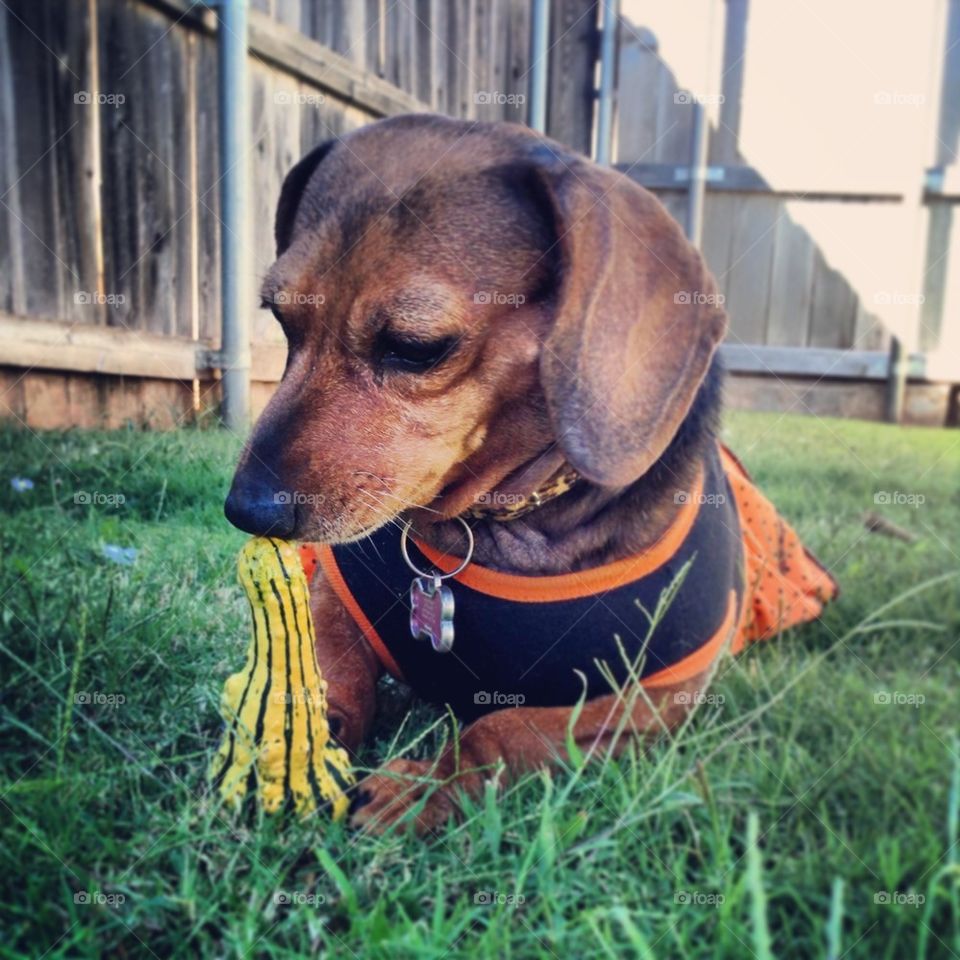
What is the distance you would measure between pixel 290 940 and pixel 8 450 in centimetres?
256

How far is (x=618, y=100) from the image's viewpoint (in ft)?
26.8

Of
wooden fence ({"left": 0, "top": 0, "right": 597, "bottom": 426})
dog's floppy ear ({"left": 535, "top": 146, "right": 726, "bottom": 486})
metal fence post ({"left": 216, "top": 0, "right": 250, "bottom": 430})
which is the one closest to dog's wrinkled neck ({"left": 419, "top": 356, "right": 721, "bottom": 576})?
dog's floppy ear ({"left": 535, "top": 146, "right": 726, "bottom": 486})

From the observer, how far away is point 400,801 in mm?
1448

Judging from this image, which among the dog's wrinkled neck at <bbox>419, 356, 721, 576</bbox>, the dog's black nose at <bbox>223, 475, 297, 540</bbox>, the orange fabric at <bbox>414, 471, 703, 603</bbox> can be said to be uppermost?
the dog's black nose at <bbox>223, 475, 297, 540</bbox>

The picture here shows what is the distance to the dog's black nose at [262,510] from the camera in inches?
60.4

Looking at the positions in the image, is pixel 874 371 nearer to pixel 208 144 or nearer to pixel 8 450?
pixel 208 144

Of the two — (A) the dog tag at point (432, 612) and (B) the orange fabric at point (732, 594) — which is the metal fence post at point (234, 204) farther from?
(A) the dog tag at point (432, 612)

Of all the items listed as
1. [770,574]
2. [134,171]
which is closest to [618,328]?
[770,574]

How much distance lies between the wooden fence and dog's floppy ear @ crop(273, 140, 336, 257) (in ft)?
6.18

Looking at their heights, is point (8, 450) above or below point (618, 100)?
below

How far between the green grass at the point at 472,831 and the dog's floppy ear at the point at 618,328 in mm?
535

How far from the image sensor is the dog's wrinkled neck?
1.80 metres

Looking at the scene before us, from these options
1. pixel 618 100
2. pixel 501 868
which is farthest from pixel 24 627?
pixel 618 100

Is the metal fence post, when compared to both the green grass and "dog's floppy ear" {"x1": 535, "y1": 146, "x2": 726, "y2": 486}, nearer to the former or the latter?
the green grass
